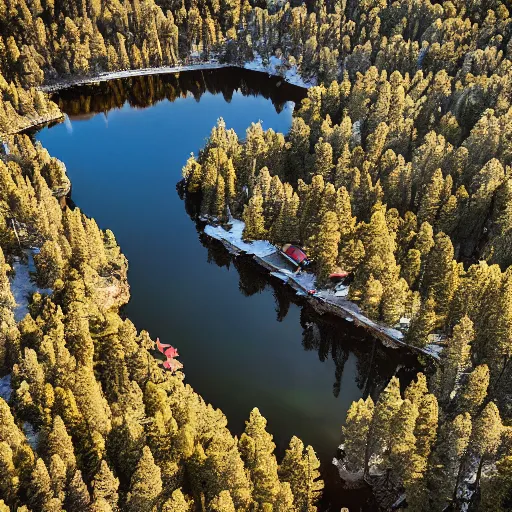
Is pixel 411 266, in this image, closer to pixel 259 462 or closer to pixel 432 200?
pixel 432 200

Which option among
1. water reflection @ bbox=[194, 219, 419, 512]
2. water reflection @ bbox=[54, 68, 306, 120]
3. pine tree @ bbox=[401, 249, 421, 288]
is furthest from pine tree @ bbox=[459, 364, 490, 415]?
water reflection @ bbox=[54, 68, 306, 120]

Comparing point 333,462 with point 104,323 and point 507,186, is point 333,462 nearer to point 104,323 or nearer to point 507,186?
point 104,323

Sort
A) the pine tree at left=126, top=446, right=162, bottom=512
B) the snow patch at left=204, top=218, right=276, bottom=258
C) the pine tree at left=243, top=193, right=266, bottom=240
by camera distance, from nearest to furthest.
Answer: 1. the pine tree at left=126, top=446, right=162, bottom=512
2. the pine tree at left=243, top=193, right=266, bottom=240
3. the snow patch at left=204, top=218, right=276, bottom=258

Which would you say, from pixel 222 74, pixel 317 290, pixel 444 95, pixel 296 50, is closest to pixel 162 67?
pixel 222 74

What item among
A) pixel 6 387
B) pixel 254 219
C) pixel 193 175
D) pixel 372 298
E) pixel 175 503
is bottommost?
pixel 372 298

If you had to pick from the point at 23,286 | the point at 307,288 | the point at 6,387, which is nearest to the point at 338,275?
the point at 307,288

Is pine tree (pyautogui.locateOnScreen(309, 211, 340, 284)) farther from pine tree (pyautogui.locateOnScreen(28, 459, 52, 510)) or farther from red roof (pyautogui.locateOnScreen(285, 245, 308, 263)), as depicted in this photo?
pine tree (pyautogui.locateOnScreen(28, 459, 52, 510))
